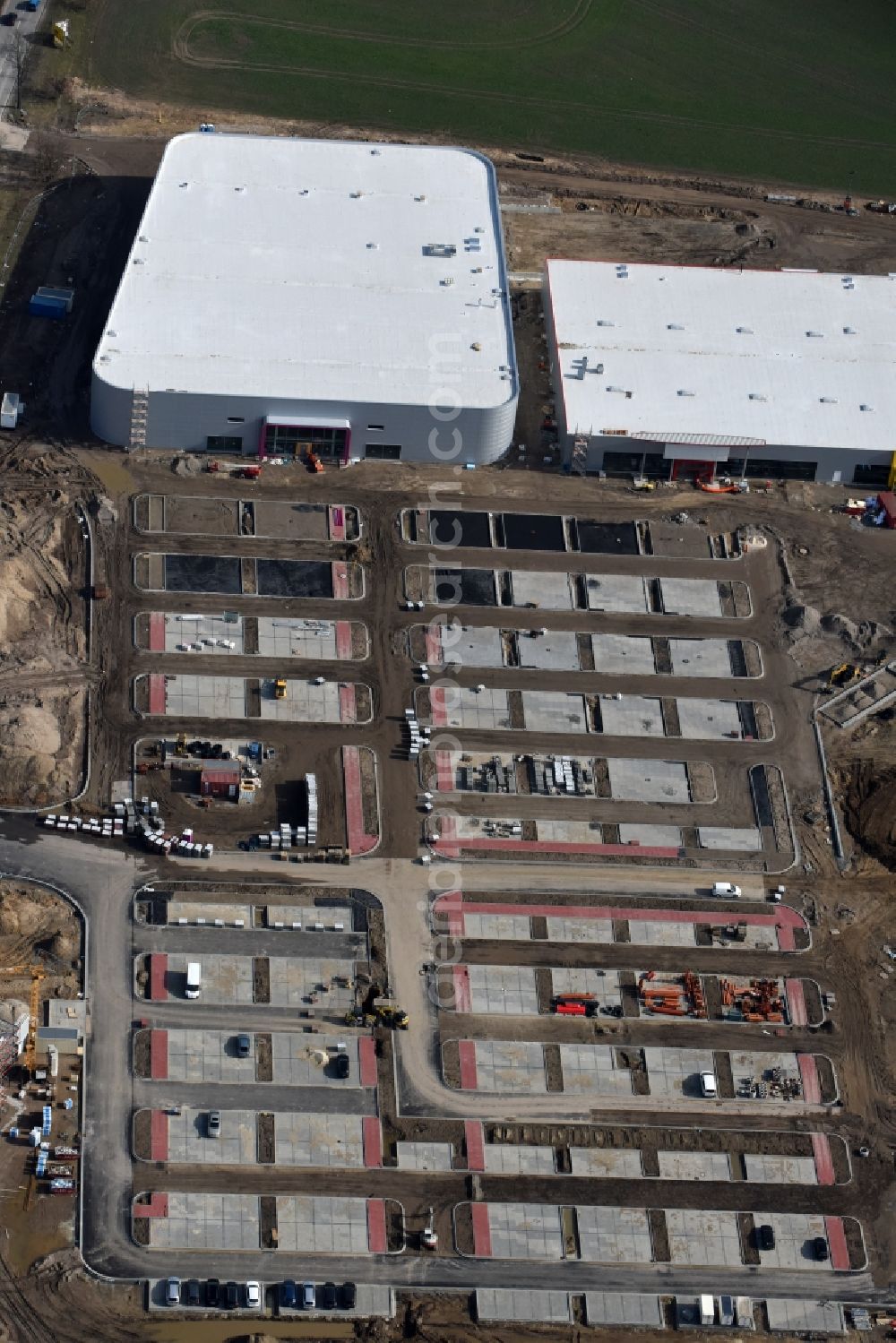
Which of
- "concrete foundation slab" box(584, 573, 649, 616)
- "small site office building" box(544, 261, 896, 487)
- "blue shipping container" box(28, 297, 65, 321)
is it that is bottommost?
"concrete foundation slab" box(584, 573, 649, 616)

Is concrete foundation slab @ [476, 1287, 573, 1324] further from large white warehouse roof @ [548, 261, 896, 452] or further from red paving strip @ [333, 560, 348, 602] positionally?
large white warehouse roof @ [548, 261, 896, 452]

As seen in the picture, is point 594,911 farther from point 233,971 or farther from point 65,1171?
point 65,1171

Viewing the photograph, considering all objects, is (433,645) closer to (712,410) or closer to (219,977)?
(219,977)

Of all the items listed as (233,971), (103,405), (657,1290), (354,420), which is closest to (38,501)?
(103,405)

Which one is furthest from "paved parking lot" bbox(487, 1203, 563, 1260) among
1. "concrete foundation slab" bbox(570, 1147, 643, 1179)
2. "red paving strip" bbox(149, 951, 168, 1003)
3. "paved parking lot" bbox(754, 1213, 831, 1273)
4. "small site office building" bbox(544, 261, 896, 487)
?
"small site office building" bbox(544, 261, 896, 487)

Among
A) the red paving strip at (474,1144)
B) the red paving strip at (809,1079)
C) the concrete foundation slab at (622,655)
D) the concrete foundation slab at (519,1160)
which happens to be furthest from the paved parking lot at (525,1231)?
the concrete foundation slab at (622,655)

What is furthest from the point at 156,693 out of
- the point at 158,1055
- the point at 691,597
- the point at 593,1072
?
the point at 691,597

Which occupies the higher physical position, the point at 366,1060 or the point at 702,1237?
the point at 366,1060
